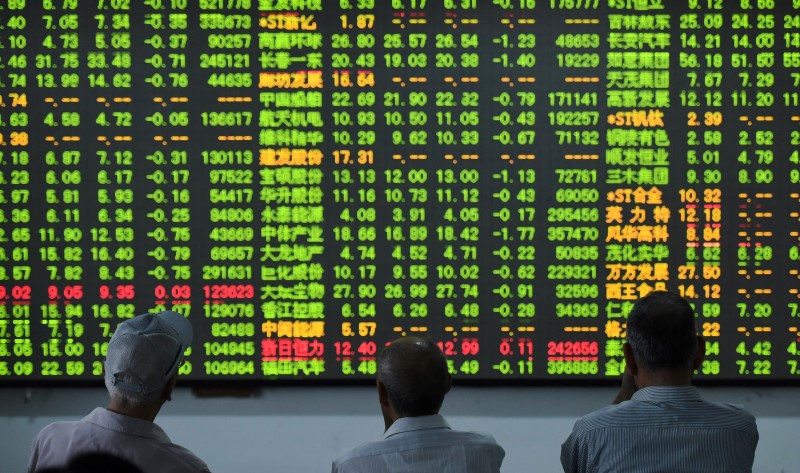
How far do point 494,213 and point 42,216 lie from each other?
4.65 feet

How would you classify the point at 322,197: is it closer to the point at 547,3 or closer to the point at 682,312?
the point at 547,3

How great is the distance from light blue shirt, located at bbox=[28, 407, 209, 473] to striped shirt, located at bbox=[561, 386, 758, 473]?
72cm

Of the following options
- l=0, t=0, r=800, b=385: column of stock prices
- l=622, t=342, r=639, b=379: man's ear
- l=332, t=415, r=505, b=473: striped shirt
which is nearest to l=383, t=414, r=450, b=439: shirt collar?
l=332, t=415, r=505, b=473: striped shirt

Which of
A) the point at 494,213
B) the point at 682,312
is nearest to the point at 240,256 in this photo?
the point at 494,213

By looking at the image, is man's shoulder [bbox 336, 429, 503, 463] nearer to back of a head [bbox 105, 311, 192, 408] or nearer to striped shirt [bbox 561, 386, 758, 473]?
striped shirt [bbox 561, 386, 758, 473]

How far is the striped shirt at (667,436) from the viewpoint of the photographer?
1.38 m

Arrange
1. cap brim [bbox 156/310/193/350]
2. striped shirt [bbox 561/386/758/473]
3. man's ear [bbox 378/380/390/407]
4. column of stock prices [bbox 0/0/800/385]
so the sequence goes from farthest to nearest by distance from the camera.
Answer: column of stock prices [bbox 0/0/800/385]
cap brim [bbox 156/310/193/350]
man's ear [bbox 378/380/390/407]
striped shirt [bbox 561/386/758/473]

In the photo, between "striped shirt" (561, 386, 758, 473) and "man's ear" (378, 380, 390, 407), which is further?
"man's ear" (378, 380, 390, 407)

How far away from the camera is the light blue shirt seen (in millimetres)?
1382

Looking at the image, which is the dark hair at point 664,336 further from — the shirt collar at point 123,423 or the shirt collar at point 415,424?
the shirt collar at point 123,423

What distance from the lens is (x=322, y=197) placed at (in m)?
2.48

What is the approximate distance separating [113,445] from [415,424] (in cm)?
53

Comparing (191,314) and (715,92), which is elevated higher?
(715,92)

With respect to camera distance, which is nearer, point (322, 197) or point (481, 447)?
point (481, 447)
